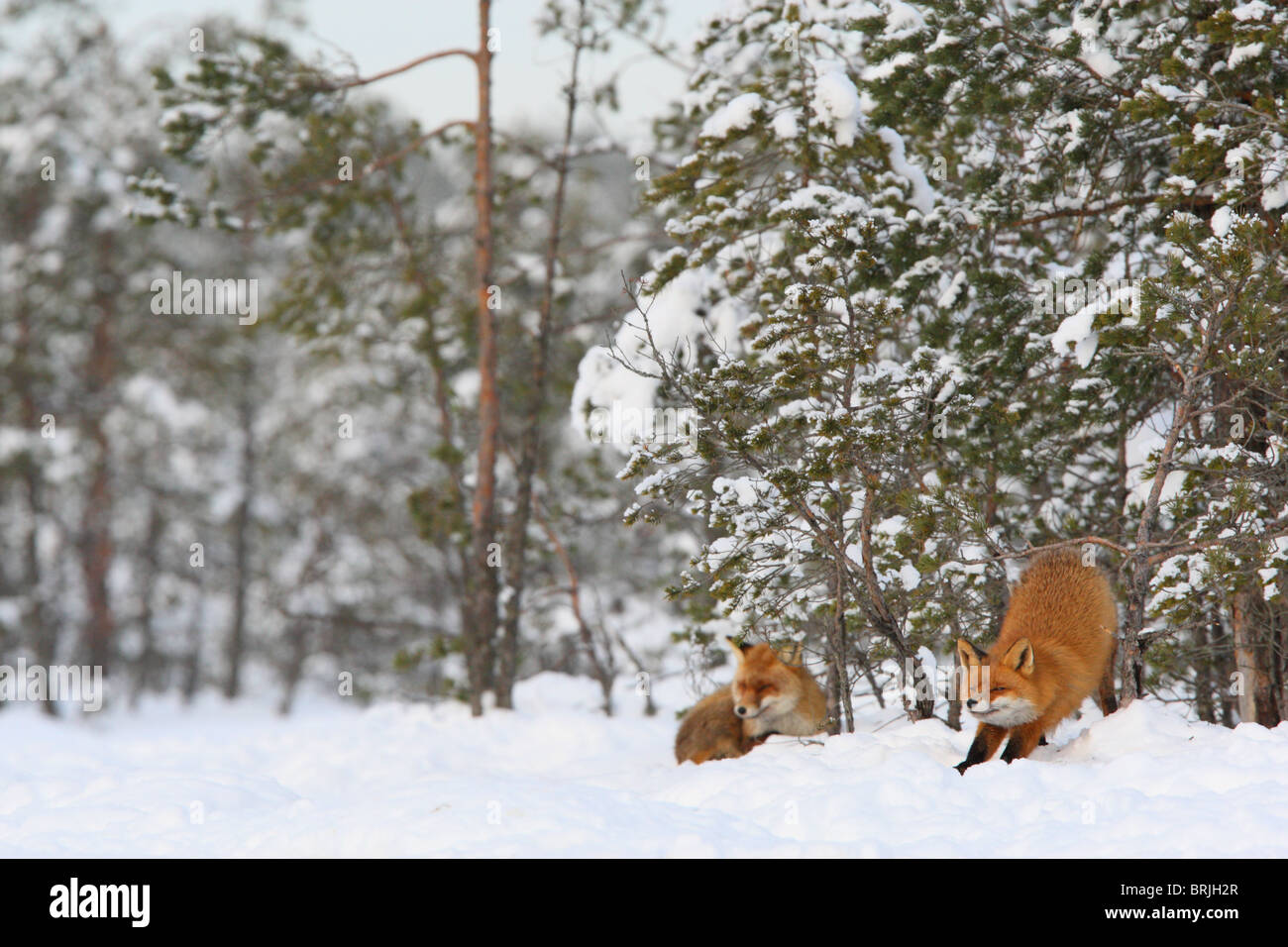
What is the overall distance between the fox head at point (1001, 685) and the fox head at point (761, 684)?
1805 millimetres

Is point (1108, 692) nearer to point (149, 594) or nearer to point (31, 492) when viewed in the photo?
point (31, 492)

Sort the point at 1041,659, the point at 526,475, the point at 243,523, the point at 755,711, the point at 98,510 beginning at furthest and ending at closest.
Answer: the point at 243,523, the point at 98,510, the point at 526,475, the point at 755,711, the point at 1041,659

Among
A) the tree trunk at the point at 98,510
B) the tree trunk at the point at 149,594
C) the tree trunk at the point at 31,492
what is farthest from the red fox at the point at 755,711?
the tree trunk at the point at 149,594

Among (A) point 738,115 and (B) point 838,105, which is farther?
(A) point 738,115

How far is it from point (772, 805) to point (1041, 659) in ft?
6.97

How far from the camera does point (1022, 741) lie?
6.64 m

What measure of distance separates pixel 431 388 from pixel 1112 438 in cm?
1082

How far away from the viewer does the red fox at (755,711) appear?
8086mm

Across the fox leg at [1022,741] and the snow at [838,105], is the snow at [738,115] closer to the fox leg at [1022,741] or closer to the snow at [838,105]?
the snow at [838,105]

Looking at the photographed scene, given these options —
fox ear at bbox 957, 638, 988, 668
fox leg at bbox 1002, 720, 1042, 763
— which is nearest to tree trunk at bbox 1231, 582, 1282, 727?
fox leg at bbox 1002, 720, 1042, 763

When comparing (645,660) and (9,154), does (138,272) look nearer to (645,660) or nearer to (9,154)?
(9,154)

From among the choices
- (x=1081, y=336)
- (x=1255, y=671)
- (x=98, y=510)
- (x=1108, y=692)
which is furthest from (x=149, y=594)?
(x=1255, y=671)

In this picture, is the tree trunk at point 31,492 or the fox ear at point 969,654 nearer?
the fox ear at point 969,654

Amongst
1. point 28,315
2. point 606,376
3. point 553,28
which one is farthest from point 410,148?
point 28,315
